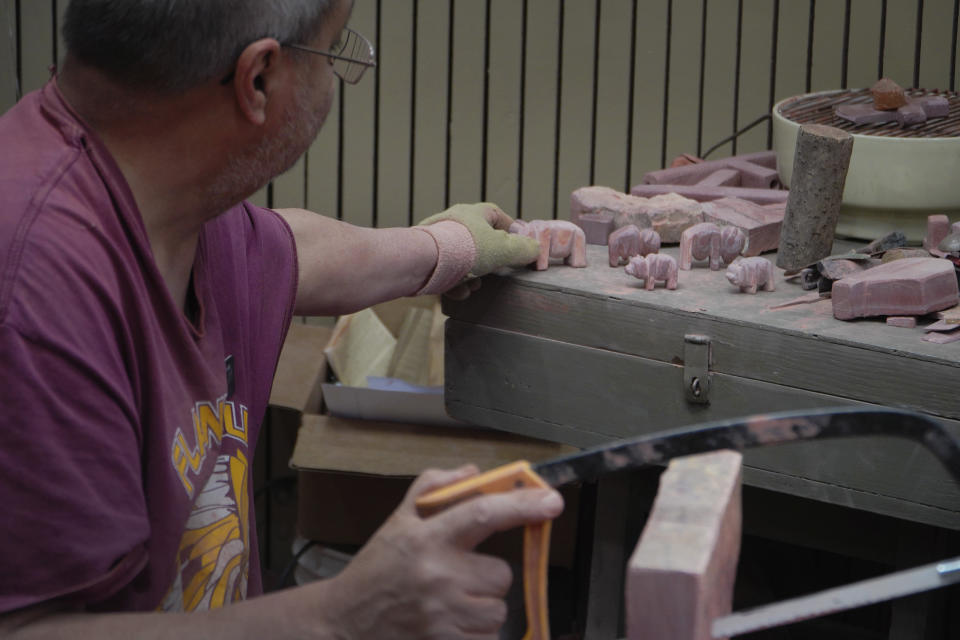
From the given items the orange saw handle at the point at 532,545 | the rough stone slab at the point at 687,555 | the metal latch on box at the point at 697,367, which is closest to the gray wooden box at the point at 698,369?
the metal latch on box at the point at 697,367

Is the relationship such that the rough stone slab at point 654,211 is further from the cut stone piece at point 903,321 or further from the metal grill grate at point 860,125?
the cut stone piece at point 903,321

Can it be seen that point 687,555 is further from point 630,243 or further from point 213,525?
point 630,243

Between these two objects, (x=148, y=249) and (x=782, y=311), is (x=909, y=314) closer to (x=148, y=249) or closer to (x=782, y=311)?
(x=782, y=311)

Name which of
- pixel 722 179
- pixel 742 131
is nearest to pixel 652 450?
pixel 722 179

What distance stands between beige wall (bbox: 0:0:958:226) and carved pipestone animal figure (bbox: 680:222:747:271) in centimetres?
138

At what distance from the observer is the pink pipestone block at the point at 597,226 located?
2.44 metres

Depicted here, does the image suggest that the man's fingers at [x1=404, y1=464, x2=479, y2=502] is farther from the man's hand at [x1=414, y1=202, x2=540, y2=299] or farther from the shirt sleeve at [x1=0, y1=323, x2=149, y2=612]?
the man's hand at [x1=414, y1=202, x2=540, y2=299]

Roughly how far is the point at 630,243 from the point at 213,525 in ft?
3.53

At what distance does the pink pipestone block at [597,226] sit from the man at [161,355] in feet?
3.11

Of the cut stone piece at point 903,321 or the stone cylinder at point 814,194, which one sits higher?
the stone cylinder at point 814,194

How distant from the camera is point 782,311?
1.98 m

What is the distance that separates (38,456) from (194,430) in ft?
1.01

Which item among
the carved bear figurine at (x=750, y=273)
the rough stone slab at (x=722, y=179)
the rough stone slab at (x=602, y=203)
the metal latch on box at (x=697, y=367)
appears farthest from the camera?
the rough stone slab at (x=722, y=179)

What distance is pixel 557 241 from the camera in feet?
7.41
